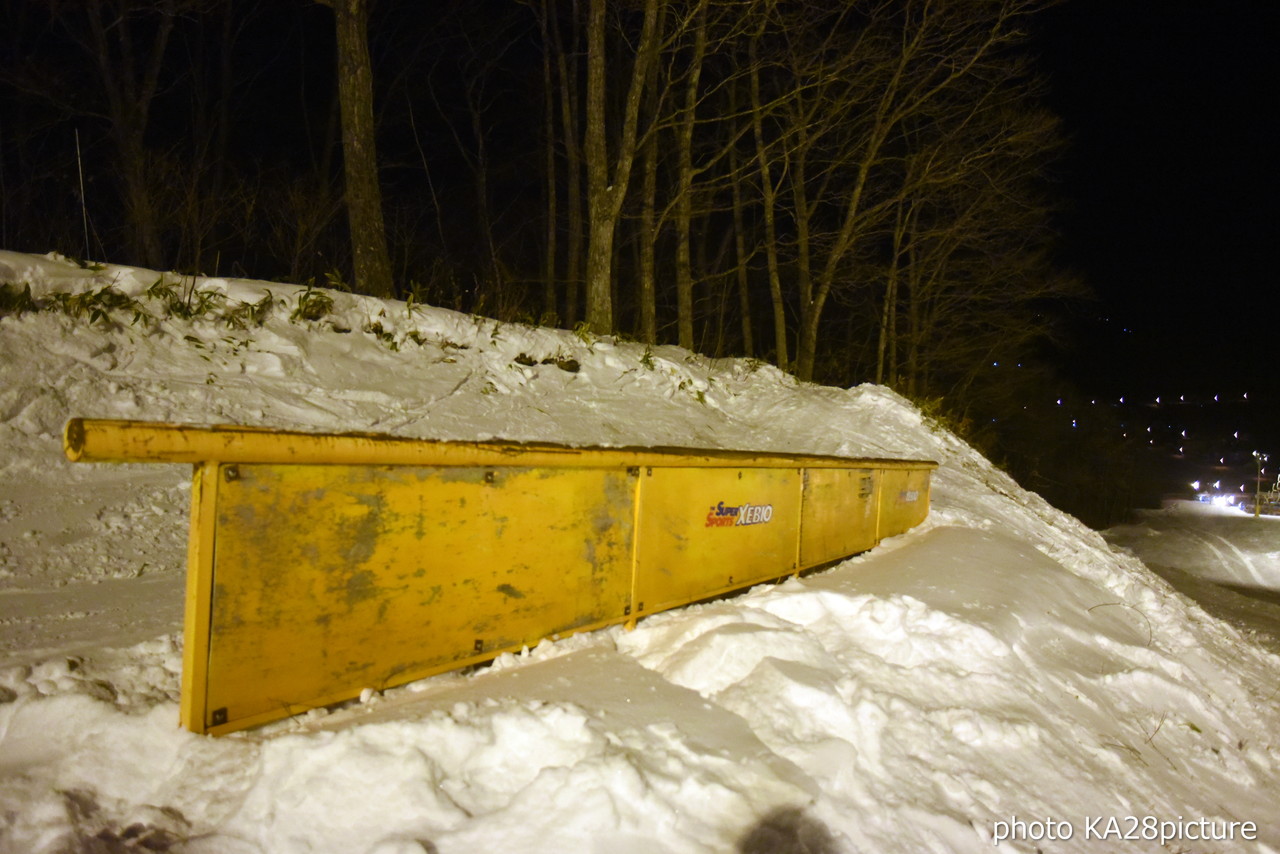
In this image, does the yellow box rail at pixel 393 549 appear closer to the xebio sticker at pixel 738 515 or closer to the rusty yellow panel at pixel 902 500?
the xebio sticker at pixel 738 515

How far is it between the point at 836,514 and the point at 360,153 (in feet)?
24.3

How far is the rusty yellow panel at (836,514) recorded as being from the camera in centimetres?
518

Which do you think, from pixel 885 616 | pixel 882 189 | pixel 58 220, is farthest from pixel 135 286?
pixel 882 189

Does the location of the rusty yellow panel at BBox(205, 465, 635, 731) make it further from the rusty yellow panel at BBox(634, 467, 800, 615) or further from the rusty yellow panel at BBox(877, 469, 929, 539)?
the rusty yellow panel at BBox(877, 469, 929, 539)

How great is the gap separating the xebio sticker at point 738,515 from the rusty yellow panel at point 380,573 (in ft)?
Result: 3.23

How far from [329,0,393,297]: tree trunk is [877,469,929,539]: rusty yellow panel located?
21.7 ft

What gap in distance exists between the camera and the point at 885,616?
12.5ft

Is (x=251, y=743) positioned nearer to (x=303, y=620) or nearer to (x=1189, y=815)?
(x=303, y=620)

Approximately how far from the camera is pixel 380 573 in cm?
252

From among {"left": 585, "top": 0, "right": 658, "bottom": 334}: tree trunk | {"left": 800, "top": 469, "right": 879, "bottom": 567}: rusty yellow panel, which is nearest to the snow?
{"left": 800, "top": 469, "right": 879, "bottom": 567}: rusty yellow panel

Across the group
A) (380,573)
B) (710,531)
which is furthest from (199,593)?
(710,531)

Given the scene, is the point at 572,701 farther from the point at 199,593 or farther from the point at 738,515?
the point at 738,515

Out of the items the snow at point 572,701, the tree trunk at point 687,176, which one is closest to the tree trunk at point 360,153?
the snow at point 572,701

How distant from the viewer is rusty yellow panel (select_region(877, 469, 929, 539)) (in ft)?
21.8
